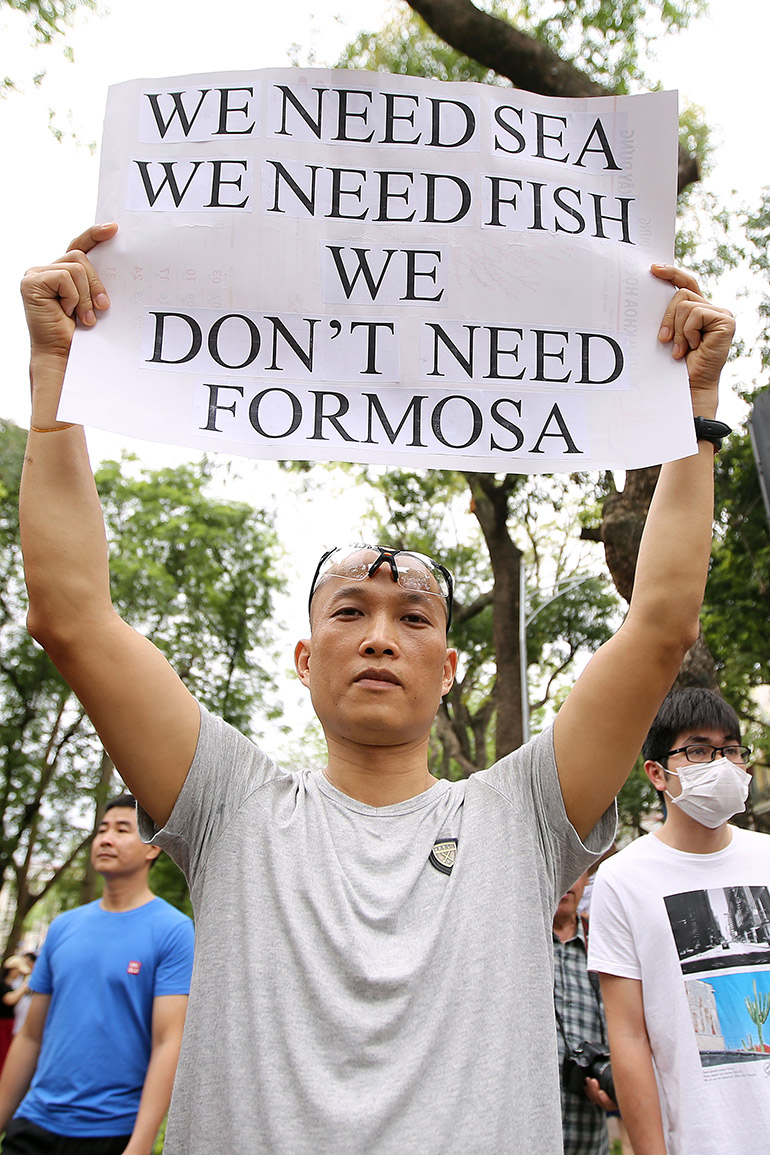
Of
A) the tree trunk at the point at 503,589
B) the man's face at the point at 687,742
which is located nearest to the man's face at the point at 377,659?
the man's face at the point at 687,742

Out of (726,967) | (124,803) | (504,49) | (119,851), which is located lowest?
(726,967)

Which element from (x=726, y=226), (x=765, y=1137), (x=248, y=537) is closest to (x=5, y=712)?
(x=248, y=537)

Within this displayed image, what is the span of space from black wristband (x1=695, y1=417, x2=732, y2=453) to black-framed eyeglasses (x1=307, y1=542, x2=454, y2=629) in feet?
2.12

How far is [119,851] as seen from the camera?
425 centimetres

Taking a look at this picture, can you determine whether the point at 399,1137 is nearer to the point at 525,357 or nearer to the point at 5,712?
the point at 525,357

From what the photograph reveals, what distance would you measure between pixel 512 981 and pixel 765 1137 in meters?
1.48

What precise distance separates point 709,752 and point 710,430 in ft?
5.29

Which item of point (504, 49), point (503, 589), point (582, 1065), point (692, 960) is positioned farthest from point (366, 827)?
point (503, 589)

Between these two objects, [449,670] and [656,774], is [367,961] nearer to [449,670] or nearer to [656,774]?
[449,670]

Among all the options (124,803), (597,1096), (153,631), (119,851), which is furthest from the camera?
(153,631)

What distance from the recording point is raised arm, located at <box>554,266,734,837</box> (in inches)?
71.4

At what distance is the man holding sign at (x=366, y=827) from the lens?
1.53 meters

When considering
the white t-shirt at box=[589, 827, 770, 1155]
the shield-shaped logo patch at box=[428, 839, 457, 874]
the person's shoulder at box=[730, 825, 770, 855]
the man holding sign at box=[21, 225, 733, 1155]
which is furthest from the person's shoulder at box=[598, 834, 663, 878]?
the shield-shaped logo patch at box=[428, 839, 457, 874]

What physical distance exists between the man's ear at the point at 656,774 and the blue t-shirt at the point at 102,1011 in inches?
73.3
